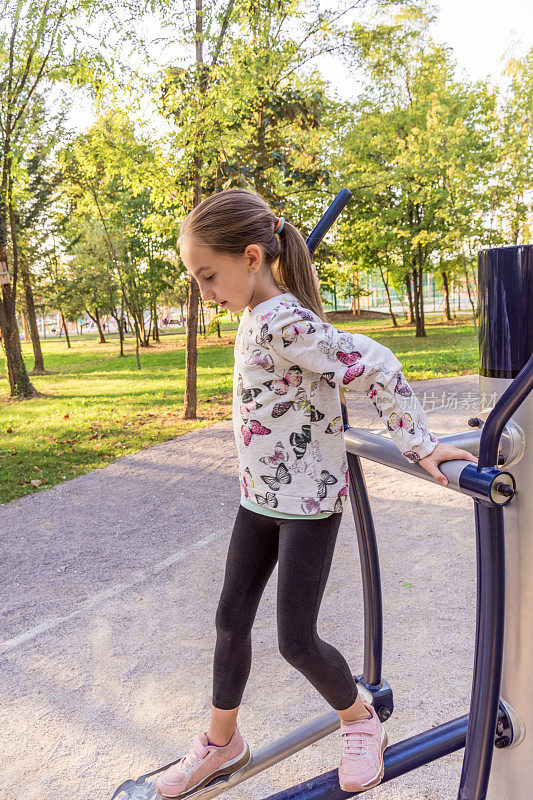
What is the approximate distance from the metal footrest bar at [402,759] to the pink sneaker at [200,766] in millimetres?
148

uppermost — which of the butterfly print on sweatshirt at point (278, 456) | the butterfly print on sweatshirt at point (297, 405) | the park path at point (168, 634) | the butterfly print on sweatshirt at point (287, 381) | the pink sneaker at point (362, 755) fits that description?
the butterfly print on sweatshirt at point (287, 381)

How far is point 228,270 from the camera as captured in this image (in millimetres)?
1472

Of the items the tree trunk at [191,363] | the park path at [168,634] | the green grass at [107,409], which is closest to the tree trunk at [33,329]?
the green grass at [107,409]

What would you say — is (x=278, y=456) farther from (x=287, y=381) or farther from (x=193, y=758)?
(x=193, y=758)

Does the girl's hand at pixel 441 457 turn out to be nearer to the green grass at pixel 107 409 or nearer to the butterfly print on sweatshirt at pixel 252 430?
the butterfly print on sweatshirt at pixel 252 430

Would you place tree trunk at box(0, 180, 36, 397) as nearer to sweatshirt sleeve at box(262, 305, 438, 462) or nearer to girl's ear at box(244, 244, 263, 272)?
girl's ear at box(244, 244, 263, 272)

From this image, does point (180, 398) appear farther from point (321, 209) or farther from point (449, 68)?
point (449, 68)

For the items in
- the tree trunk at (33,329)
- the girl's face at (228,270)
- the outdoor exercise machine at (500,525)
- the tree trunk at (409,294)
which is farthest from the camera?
the tree trunk at (409,294)

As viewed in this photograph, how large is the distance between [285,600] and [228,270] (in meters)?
0.75

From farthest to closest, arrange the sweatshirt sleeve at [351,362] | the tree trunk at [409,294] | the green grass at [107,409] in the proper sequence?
1. the tree trunk at [409,294]
2. the green grass at [107,409]
3. the sweatshirt sleeve at [351,362]

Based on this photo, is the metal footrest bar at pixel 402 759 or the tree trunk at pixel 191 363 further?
the tree trunk at pixel 191 363

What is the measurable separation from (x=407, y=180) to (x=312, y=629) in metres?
13.8

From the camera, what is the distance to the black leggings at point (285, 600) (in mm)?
1410

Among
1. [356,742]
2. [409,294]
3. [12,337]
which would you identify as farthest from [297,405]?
[409,294]
